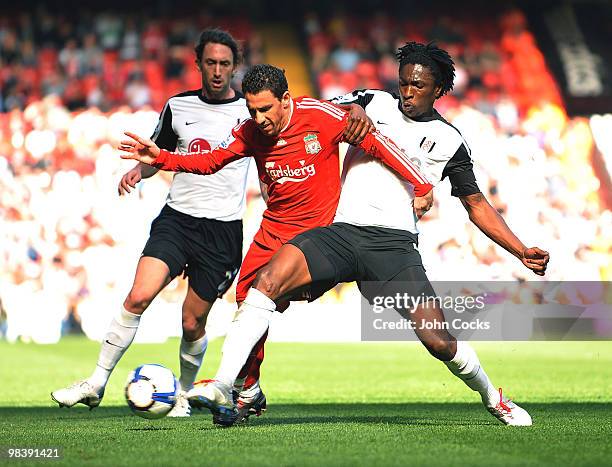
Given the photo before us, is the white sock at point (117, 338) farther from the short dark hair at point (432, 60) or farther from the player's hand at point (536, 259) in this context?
the player's hand at point (536, 259)

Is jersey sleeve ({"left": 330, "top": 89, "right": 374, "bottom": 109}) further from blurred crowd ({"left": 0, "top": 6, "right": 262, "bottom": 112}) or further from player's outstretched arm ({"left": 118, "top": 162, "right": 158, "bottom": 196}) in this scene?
blurred crowd ({"left": 0, "top": 6, "right": 262, "bottom": 112})

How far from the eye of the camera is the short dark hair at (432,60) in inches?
265

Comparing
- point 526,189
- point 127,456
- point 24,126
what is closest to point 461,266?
point 526,189

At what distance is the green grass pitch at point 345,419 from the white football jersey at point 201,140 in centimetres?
154

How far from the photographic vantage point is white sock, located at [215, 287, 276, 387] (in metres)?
6.10

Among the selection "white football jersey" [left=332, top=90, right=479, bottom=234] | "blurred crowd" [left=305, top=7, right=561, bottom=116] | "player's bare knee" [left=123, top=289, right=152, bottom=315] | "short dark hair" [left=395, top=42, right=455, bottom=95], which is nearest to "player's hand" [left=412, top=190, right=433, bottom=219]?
"white football jersey" [left=332, top=90, right=479, bottom=234]

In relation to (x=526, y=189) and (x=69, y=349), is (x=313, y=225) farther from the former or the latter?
(x=526, y=189)

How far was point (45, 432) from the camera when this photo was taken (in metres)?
6.45

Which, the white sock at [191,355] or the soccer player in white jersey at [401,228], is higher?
the soccer player in white jersey at [401,228]

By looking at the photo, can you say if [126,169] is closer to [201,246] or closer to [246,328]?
[201,246]

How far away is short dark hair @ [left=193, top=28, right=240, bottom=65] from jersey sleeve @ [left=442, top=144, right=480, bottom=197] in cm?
193

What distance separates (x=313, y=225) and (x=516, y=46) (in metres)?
17.9

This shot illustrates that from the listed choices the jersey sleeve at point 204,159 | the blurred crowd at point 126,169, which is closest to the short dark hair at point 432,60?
the jersey sleeve at point 204,159

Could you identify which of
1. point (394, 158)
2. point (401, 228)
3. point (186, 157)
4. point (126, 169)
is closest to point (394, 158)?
point (394, 158)
